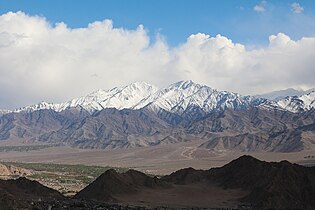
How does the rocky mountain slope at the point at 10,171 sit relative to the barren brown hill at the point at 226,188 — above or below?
above

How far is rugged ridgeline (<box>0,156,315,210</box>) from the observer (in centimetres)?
8412

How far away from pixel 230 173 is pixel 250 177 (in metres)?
9.03

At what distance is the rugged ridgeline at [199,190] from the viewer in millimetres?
84125

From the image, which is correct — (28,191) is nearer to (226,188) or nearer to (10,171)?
(226,188)

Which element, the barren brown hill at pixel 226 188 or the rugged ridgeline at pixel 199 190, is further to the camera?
the barren brown hill at pixel 226 188

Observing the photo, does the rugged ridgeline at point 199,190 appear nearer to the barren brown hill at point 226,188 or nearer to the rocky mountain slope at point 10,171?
the barren brown hill at point 226,188

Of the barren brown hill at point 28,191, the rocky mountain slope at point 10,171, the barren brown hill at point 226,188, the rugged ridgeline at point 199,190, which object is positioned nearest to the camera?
the barren brown hill at point 28,191

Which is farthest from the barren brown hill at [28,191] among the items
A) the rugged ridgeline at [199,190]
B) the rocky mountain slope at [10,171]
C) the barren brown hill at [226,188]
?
the rocky mountain slope at [10,171]

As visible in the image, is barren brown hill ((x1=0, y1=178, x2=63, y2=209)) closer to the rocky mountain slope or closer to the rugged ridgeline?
the rugged ridgeline

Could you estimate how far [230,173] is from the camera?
4422 inches

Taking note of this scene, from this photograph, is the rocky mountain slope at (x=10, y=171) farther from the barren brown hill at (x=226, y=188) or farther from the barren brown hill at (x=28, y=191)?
the barren brown hill at (x=226, y=188)

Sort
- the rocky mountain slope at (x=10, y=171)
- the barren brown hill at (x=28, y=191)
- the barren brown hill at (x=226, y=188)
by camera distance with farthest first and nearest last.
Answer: the rocky mountain slope at (x=10, y=171), the barren brown hill at (x=226, y=188), the barren brown hill at (x=28, y=191)

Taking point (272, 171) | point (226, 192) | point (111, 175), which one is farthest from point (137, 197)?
point (272, 171)

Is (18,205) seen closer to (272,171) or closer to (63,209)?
(63,209)
